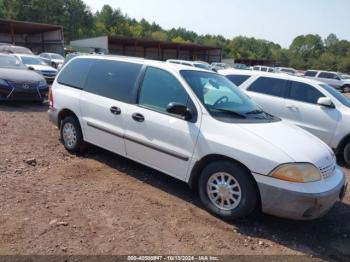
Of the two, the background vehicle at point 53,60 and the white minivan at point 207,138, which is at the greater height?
the white minivan at point 207,138

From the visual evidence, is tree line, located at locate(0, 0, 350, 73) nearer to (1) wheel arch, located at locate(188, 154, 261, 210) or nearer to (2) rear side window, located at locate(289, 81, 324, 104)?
(2) rear side window, located at locate(289, 81, 324, 104)

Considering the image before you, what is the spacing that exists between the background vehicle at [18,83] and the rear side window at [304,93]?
7.16 metres

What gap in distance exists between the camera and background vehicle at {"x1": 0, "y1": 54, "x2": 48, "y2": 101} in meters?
9.81

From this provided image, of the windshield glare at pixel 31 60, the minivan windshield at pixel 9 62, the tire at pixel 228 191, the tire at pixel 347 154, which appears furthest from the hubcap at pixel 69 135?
the windshield glare at pixel 31 60

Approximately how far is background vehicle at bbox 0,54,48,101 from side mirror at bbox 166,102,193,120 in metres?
7.09

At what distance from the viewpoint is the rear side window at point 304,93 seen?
24.8ft

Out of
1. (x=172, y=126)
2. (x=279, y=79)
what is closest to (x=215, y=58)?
(x=279, y=79)

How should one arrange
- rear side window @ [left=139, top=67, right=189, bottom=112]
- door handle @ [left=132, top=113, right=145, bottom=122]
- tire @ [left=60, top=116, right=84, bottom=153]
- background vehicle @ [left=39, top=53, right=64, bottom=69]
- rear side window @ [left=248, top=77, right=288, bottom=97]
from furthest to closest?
background vehicle @ [left=39, top=53, right=64, bottom=69] < rear side window @ [left=248, top=77, right=288, bottom=97] < tire @ [left=60, top=116, right=84, bottom=153] < door handle @ [left=132, top=113, right=145, bottom=122] < rear side window @ [left=139, top=67, right=189, bottom=112]

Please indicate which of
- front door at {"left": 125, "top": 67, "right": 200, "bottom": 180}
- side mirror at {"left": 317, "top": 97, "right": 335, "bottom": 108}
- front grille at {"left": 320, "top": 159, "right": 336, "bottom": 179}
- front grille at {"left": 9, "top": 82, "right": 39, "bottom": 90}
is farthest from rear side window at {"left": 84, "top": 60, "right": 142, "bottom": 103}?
front grille at {"left": 9, "top": 82, "right": 39, "bottom": 90}

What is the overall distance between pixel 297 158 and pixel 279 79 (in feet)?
15.2

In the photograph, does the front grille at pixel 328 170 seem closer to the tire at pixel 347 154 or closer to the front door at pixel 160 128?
the front door at pixel 160 128

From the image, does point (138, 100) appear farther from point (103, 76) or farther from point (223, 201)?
point (223, 201)

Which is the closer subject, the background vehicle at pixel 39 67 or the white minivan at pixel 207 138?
the white minivan at pixel 207 138

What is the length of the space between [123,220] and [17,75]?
777cm
